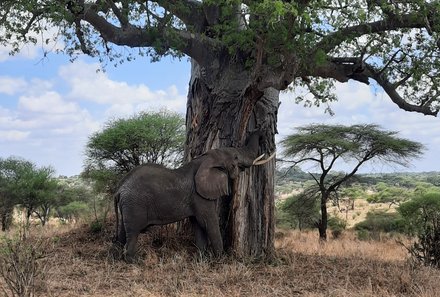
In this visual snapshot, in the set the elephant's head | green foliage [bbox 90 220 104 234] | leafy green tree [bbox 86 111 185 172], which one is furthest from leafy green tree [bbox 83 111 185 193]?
the elephant's head

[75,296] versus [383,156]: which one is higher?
[383,156]

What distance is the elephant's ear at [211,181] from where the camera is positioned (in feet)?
25.2

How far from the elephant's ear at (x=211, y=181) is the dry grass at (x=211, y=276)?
0.90 m

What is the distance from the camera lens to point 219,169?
7.89m

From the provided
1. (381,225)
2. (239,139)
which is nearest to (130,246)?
(239,139)

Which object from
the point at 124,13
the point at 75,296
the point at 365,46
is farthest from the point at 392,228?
the point at 75,296

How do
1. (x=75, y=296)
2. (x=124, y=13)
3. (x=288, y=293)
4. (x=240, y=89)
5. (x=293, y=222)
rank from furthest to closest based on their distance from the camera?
(x=293, y=222) < (x=240, y=89) < (x=124, y=13) < (x=288, y=293) < (x=75, y=296)

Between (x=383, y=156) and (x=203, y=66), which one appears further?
(x=383, y=156)

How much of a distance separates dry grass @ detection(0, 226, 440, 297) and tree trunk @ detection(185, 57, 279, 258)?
1.75 feet

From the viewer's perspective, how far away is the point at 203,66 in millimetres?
8914

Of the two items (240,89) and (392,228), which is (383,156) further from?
(240,89)

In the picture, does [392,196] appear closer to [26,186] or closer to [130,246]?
[26,186]

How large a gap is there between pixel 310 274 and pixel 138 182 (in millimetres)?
2569

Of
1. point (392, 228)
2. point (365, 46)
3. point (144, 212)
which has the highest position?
point (365, 46)
